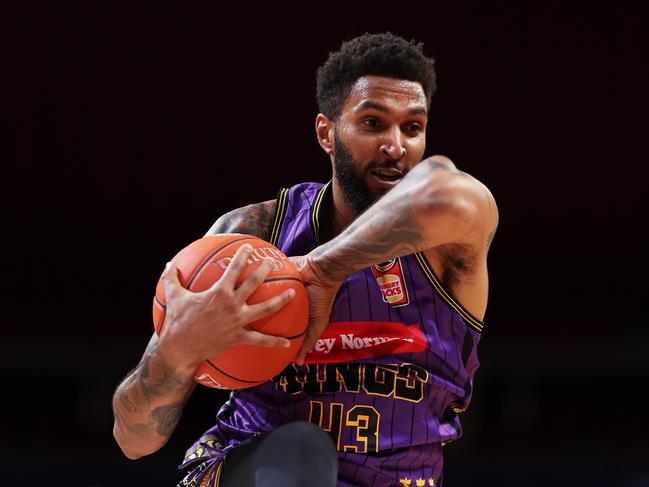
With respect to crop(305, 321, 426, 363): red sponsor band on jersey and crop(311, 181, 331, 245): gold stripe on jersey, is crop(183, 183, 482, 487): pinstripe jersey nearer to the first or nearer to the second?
crop(305, 321, 426, 363): red sponsor band on jersey

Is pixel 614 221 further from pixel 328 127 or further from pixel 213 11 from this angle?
pixel 328 127

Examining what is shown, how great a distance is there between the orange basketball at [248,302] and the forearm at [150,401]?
0.07 metres

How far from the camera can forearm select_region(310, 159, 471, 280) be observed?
7.09ft

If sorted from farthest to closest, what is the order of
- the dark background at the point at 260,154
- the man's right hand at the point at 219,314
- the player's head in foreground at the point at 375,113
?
1. the dark background at the point at 260,154
2. the player's head in foreground at the point at 375,113
3. the man's right hand at the point at 219,314

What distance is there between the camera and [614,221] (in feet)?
28.0

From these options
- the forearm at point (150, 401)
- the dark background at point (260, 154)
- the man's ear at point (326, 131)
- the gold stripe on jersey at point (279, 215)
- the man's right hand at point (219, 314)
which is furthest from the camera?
the dark background at point (260, 154)

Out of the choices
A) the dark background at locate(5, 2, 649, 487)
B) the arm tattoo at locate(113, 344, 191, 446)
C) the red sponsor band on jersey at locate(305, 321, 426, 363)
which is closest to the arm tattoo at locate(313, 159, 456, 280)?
the red sponsor band on jersey at locate(305, 321, 426, 363)

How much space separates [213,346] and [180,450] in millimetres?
4818

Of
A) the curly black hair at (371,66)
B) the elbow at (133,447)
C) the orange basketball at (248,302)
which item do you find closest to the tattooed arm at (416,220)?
the orange basketball at (248,302)

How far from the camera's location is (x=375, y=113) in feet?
9.00

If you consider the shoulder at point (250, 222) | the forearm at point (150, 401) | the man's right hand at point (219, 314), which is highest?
the shoulder at point (250, 222)

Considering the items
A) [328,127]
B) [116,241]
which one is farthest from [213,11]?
[328,127]

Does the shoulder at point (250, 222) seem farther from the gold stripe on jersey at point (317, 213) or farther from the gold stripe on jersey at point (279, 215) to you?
the gold stripe on jersey at point (317, 213)

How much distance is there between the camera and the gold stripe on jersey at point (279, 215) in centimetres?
282
